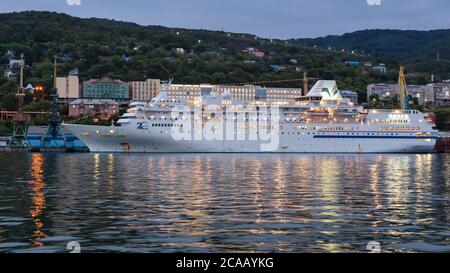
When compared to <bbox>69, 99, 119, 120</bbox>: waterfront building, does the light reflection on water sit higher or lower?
lower

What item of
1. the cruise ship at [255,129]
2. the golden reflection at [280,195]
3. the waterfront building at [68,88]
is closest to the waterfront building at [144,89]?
the waterfront building at [68,88]

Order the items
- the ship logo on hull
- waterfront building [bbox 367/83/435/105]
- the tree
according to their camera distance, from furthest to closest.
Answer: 1. waterfront building [bbox 367/83/435/105]
2. the tree
3. the ship logo on hull

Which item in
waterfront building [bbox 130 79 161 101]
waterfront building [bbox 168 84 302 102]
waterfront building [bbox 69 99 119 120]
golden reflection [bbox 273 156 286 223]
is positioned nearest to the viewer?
golden reflection [bbox 273 156 286 223]

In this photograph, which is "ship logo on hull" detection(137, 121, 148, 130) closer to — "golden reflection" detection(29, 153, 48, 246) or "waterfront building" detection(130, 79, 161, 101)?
"golden reflection" detection(29, 153, 48, 246)

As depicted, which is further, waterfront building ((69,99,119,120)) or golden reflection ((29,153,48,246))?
waterfront building ((69,99,119,120))

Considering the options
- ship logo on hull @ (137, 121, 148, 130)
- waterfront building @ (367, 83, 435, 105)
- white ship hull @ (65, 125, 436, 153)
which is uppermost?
waterfront building @ (367, 83, 435, 105)

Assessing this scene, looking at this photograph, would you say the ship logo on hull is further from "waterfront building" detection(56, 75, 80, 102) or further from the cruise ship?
"waterfront building" detection(56, 75, 80, 102)

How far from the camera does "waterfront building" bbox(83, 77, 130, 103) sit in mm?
160625

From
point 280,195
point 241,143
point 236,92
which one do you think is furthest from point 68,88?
point 280,195

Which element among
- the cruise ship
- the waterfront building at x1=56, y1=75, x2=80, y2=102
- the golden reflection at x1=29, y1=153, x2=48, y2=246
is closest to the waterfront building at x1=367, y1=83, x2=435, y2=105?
the waterfront building at x1=56, y1=75, x2=80, y2=102

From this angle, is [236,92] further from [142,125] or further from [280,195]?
[280,195]

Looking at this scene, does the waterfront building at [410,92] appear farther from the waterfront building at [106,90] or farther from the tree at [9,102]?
the tree at [9,102]

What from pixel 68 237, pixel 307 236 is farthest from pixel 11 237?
pixel 307 236

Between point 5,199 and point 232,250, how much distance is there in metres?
13.1
